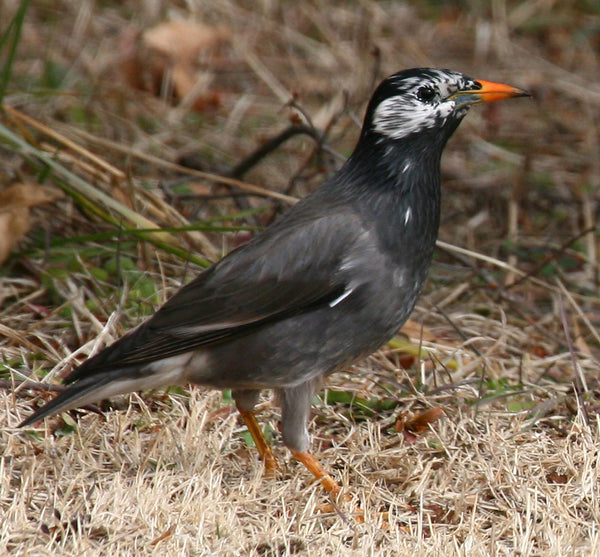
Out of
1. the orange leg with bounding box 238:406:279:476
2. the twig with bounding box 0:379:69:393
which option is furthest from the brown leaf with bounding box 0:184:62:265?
the orange leg with bounding box 238:406:279:476

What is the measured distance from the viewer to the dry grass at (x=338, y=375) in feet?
11.4

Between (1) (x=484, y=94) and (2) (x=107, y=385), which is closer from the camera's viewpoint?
(2) (x=107, y=385)

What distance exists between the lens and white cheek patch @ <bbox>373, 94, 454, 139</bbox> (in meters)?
3.98

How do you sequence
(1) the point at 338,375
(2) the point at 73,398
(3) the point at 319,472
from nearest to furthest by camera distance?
(2) the point at 73,398 → (3) the point at 319,472 → (1) the point at 338,375

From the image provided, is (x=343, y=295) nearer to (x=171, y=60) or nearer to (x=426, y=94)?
(x=426, y=94)

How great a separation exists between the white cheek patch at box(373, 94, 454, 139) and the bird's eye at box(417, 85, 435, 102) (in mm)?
19

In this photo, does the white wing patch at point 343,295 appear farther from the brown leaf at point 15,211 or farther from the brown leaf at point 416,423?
the brown leaf at point 15,211

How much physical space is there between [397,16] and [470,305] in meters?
3.66

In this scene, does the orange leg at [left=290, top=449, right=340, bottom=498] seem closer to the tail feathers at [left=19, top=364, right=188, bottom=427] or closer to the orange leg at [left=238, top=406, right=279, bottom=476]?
the orange leg at [left=238, top=406, right=279, bottom=476]

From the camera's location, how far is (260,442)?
401 cm

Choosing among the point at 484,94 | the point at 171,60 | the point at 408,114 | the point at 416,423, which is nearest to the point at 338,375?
the point at 416,423

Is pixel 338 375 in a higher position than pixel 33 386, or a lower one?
lower

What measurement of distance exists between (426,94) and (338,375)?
1.33m

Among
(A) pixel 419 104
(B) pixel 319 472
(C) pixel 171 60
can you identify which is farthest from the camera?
(C) pixel 171 60
